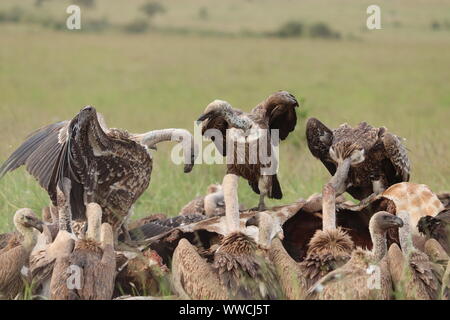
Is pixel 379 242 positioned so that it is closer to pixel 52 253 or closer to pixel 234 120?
pixel 234 120

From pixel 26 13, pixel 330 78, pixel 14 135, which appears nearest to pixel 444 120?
pixel 330 78

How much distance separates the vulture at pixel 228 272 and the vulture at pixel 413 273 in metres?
0.76

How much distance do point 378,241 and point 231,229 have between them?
1.01 metres

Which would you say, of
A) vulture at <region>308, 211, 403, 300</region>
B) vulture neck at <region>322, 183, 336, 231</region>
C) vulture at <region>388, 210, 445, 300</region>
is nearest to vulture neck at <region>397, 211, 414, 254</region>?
vulture at <region>388, 210, 445, 300</region>

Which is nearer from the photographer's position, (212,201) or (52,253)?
(52,253)

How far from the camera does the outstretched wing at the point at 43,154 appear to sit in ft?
23.5

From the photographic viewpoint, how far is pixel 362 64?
114 ft

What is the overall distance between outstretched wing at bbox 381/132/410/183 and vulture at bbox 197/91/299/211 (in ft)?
2.92

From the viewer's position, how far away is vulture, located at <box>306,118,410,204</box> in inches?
318

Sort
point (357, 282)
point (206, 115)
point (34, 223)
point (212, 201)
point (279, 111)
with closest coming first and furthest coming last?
point (357, 282) → point (206, 115) → point (34, 223) → point (279, 111) → point (212, 201)

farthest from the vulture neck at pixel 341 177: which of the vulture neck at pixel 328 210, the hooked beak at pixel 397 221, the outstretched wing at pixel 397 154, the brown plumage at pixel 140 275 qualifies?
the brown plumage at pixel 140 275

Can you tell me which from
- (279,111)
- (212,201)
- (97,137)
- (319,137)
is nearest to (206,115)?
(279,111)

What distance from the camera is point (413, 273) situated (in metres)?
6.28
